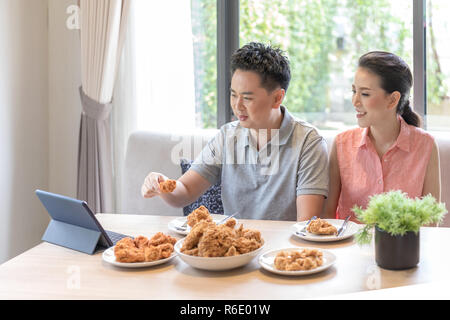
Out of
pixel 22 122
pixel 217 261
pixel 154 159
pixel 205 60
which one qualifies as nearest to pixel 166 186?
pixel 217 261

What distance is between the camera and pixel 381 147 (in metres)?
2.18

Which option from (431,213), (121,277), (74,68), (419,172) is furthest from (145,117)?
(431,213)

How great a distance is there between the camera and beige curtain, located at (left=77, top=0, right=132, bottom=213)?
3.05m

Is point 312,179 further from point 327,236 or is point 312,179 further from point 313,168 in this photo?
point 327,236

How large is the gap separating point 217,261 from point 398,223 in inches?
16.5

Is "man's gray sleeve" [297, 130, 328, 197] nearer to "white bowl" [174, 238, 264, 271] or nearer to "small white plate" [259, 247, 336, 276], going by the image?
"small white plate" [259, 247, 336, 276]

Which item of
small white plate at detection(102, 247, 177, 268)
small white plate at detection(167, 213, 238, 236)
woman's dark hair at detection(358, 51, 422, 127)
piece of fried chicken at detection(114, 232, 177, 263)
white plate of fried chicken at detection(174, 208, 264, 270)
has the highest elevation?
woman's dark hair at detection(358, 51, 422, 127)

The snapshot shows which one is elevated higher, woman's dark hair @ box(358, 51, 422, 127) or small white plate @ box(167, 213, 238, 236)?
woman's dark hair @ box(358, 51, 422, 127)

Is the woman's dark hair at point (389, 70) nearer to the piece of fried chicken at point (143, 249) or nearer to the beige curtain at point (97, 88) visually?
the piece of fried chicken at point (143, 249)

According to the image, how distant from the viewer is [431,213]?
1.29 metres

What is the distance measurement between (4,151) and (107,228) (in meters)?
1.36

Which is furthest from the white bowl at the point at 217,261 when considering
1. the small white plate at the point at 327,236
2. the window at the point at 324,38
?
the window at the point at 324,38

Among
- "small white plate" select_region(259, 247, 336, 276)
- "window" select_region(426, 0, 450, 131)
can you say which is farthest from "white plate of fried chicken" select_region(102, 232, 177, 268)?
"window" select_region(426, 0, 450, 131)

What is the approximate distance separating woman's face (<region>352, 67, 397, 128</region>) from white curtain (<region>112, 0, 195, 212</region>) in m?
1.28
